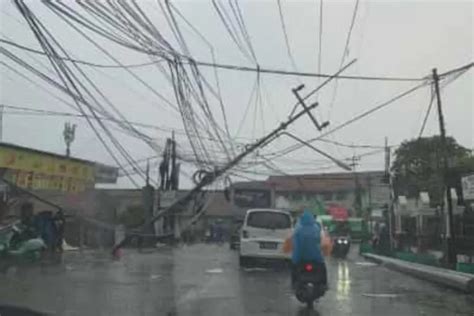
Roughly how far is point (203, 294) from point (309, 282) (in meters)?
2.60

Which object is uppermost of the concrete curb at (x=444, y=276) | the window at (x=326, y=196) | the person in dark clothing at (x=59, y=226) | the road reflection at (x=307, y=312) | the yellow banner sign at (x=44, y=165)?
the window at (x=326, y=196)

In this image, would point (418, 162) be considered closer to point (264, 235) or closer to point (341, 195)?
point (341, 195)

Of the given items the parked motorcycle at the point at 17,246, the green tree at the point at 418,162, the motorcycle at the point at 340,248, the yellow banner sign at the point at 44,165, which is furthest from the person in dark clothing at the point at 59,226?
the green tree at the point at 418,162

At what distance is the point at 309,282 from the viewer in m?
13.0

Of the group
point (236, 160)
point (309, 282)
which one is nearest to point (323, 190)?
point (236, 160)

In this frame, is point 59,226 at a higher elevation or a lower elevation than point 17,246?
higher

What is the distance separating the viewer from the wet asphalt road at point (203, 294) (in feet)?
41.1

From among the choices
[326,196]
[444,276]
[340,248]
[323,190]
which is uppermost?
[323,190]

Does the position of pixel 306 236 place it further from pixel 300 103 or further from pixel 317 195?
pixel 317 195

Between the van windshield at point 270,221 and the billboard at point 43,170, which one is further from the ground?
the billboard at point 43,170

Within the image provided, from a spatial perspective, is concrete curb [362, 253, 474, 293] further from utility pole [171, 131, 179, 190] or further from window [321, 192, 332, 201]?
window [321, 192, 332, 201]

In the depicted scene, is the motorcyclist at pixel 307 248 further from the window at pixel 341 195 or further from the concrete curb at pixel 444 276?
the window at pixel 341 195

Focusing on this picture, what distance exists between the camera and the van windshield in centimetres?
2348

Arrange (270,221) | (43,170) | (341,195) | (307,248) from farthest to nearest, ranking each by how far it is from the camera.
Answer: (341,195)
(43,170)
(270,221)
(307,248)
